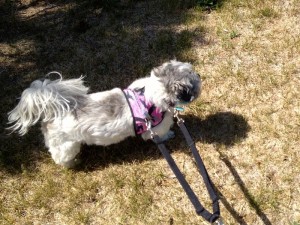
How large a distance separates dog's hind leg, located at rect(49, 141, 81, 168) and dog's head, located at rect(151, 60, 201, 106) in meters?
1.12

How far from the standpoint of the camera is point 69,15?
21.3 ft

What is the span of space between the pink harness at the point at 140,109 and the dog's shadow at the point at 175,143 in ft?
1.87

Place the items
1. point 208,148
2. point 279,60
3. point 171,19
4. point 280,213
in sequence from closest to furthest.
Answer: point 280,213 < point 208,148 < point 279,60 < point 171,19

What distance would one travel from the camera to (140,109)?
3863 mm

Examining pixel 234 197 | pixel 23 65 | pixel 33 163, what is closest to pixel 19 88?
pixel 23 65

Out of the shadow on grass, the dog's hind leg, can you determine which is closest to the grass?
the shadow on grass

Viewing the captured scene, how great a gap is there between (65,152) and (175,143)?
4.19 ft

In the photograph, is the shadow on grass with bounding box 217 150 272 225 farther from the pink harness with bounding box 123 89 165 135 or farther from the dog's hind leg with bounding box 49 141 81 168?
the dog's hind leg with bounding box 49 141 81 168

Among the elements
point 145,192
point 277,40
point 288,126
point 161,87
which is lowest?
point 145,192

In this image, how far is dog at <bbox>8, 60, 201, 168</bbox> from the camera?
3.73m

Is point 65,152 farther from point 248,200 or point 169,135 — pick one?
point 248,200

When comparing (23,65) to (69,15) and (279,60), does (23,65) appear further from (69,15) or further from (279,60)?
(279,60)

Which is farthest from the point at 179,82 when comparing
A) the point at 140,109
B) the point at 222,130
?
the point at 222,130

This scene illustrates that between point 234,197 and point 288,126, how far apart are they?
112cm
